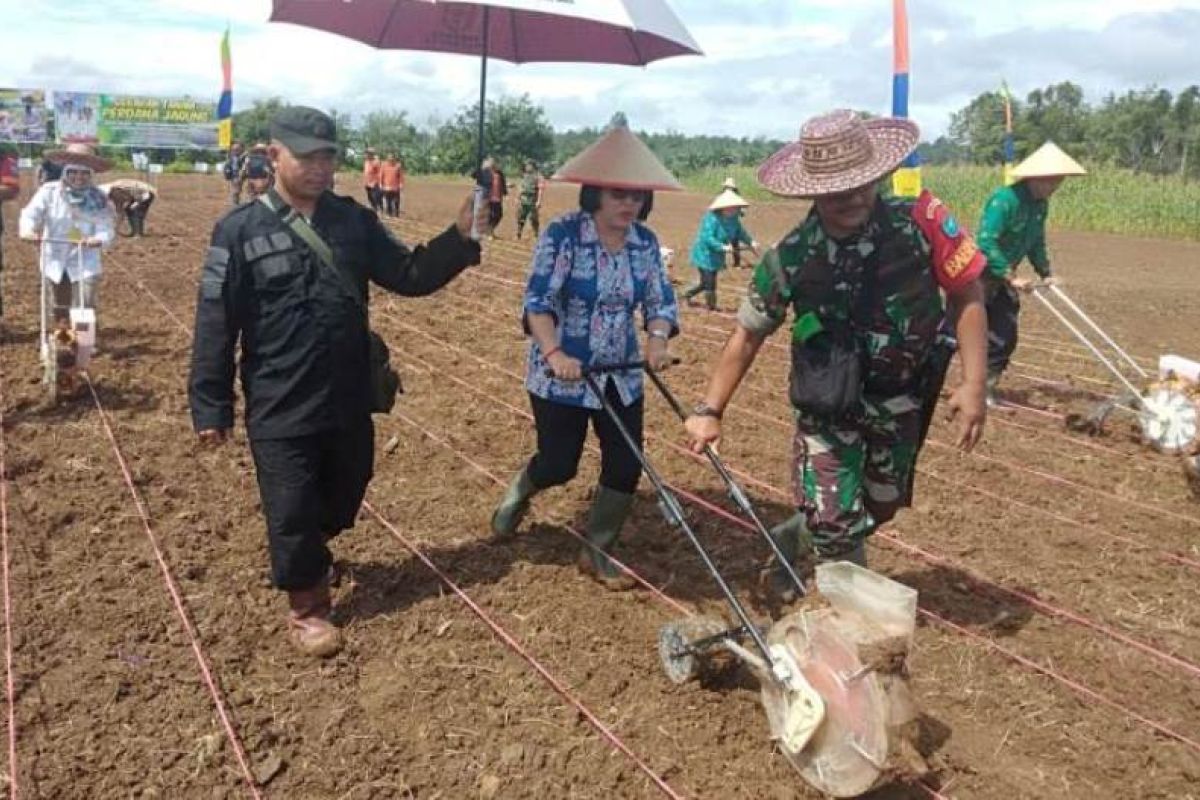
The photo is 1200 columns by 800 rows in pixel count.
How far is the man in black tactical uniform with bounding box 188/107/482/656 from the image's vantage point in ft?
11.5

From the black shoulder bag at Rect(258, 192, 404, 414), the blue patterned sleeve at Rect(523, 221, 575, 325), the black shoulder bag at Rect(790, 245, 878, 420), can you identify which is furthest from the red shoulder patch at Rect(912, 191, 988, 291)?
the black shoulder bag at Rect(258, 192, 404, 414)

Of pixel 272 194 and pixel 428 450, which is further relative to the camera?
pixel 428 450

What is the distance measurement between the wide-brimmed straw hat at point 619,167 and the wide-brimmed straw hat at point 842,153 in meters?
0.71

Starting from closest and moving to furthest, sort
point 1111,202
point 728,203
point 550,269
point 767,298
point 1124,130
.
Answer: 1. point 767,298
2. point 550,269
3. point 728,203
4. point 1111,202
5. point 1124,130

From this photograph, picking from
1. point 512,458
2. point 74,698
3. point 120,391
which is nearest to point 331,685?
point 74,698

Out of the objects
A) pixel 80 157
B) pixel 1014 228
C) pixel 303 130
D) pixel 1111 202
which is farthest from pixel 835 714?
pixel 1111 202

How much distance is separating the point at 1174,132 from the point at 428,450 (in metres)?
66.2

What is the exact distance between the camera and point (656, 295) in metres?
4.12

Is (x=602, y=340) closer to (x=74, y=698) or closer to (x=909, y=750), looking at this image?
(x=909, y=750)

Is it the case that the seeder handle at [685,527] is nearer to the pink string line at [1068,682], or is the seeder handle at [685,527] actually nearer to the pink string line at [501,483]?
the pink string line at [501,483]

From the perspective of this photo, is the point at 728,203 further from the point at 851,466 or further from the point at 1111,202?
the point at 1111,202

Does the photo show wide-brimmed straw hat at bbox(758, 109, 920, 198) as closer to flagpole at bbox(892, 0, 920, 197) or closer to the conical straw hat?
flagpole at bbox(892, 0, 920, 197)

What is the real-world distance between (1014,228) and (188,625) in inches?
214

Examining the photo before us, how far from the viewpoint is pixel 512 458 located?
19.7ft
